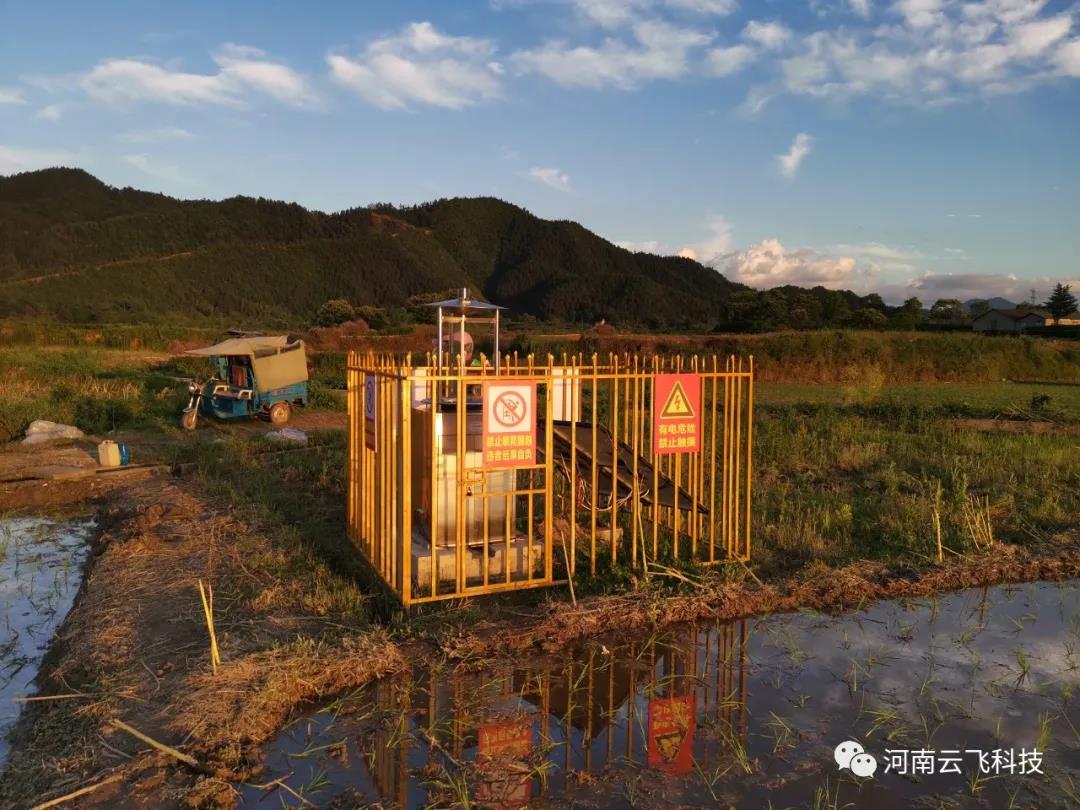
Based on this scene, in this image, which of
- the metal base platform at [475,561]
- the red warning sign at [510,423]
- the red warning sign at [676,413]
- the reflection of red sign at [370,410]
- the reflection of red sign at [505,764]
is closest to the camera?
the reflection of red sign at [505,764]

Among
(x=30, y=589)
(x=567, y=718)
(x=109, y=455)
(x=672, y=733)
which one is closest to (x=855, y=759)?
(x=672, y=733)

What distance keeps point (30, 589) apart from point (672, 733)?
6.18 metres

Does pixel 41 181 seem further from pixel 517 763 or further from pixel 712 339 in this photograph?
pixel 517 763

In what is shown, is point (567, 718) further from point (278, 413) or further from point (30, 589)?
point (278, 413)

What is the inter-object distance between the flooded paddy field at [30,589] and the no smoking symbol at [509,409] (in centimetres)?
350

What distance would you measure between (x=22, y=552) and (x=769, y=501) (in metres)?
8.54

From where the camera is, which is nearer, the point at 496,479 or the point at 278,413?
the point at 496,479

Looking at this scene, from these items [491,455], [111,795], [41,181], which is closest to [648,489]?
[491,455]

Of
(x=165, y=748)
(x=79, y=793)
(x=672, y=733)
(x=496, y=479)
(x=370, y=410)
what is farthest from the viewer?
(x=496, y=479)

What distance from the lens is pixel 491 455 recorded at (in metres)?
5.87

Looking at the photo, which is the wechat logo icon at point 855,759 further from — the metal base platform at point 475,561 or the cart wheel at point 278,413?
the cart wheel at point 278,413

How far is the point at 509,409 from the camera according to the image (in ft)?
19.3

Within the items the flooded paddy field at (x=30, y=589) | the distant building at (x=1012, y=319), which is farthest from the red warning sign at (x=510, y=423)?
the distant building at (x=1012, y=319)

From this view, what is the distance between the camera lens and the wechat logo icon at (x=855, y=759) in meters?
3.83
